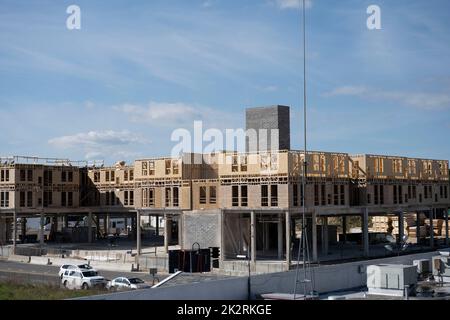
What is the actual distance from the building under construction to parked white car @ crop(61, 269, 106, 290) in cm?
1273

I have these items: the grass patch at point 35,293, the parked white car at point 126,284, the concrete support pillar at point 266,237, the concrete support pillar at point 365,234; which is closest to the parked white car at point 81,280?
the parked white car at point 126,284

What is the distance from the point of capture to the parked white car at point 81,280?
142 feet

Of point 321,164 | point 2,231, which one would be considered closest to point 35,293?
point 321,164

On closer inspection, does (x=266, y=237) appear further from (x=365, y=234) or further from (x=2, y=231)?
(x=2, y=231)

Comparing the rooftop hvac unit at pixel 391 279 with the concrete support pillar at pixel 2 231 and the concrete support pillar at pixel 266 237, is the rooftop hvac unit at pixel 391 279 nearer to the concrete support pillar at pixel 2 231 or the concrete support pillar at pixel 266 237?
the concrete support pillar at pixel 266 237

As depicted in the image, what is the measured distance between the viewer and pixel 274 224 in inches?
2751

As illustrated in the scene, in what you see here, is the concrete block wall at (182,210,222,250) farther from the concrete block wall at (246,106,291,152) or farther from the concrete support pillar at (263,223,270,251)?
the concrete block wall at (246,106,291,152)

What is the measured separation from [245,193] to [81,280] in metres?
19.3

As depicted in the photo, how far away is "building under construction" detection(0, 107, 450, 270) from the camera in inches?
2250

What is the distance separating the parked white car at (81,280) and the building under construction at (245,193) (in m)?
12.7

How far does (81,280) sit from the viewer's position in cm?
4403

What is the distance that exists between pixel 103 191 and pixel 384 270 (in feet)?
193
